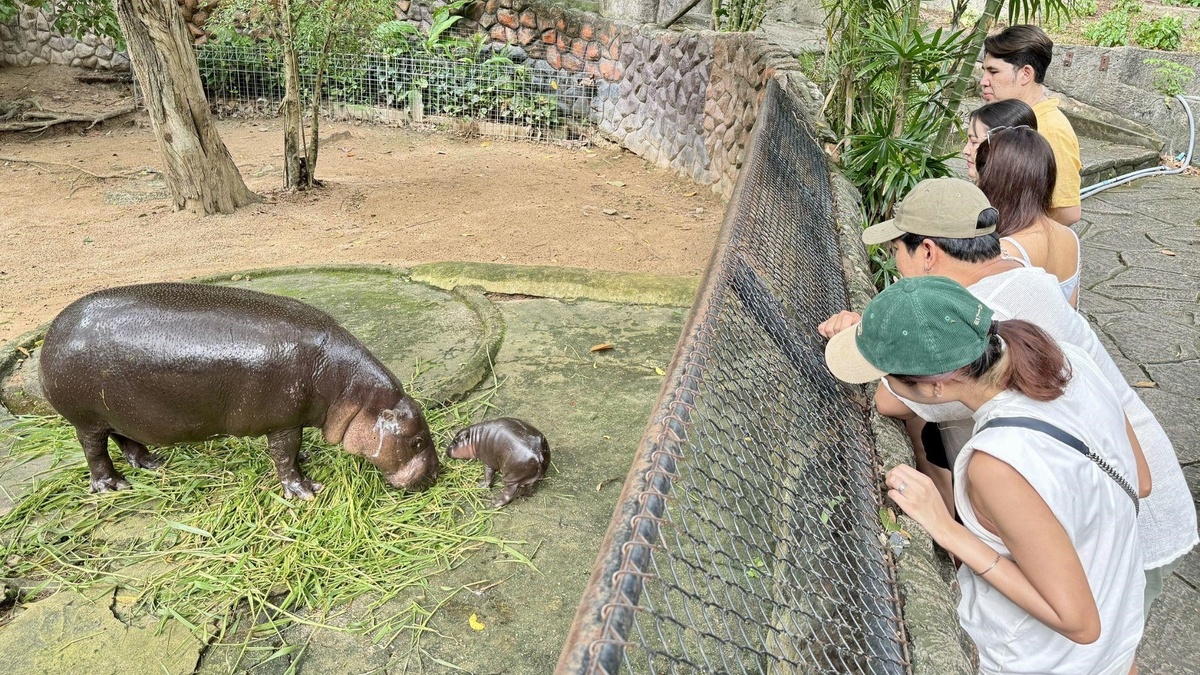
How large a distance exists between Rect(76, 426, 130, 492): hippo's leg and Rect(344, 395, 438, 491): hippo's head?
0.93 m

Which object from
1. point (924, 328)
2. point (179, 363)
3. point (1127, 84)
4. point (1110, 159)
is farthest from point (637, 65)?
point (924, 328)

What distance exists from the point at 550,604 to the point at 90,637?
1.42m

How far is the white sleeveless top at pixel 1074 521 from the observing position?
1684mm

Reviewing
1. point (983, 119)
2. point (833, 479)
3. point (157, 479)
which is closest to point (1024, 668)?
point (833, 479)

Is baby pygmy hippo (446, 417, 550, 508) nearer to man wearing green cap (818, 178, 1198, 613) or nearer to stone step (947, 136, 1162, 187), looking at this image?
man wearing green cap (818, 178, 1198, 613)

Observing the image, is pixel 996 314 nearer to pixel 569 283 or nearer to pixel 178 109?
pixel 569 283

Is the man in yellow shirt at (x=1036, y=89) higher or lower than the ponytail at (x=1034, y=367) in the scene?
higher

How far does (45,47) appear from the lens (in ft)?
37.8

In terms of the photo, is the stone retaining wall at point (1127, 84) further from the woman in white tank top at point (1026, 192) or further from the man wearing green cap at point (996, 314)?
the man wearing green cap at point (996, 314)

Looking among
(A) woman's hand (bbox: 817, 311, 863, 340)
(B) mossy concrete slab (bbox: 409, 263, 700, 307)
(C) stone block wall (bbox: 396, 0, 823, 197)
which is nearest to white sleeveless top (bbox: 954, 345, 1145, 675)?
(A) woman's hand (bbox: 817, 311, 863, 340)

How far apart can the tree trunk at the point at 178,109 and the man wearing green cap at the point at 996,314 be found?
19.9 ft

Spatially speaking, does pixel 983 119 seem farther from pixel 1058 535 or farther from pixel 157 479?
pixel 157 479

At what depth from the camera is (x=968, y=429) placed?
2.31 meters

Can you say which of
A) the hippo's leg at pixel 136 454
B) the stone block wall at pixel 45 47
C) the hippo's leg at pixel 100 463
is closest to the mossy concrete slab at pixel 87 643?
the hippo's leg at pixel 100 463
